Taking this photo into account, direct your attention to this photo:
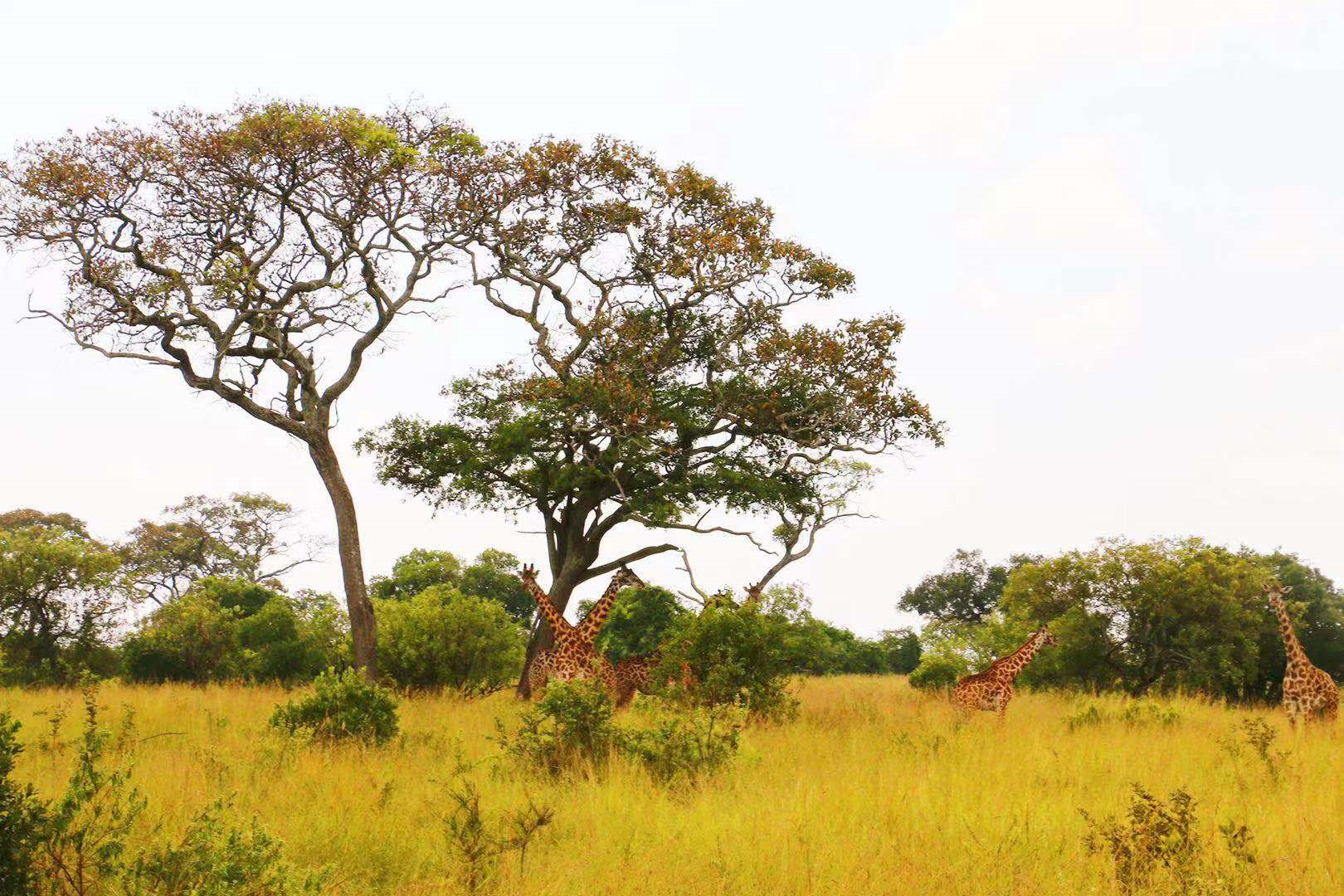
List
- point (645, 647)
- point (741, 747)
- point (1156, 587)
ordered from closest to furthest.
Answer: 1. point (741, 747)
2. point (1156, 587)
3. point (645, 647)

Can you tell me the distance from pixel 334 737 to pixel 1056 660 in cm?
1998

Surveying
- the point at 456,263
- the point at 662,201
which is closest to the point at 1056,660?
the point at 662,201

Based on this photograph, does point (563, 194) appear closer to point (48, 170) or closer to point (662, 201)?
point (662, 201)

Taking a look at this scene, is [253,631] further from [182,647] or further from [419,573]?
[419,573]

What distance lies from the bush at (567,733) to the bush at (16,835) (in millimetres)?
4909

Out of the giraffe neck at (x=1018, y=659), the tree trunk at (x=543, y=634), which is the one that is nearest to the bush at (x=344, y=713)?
the tree trunk at (x=543, y=634)

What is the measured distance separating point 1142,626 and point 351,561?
61.2 feet

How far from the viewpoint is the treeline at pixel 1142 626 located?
25.6m

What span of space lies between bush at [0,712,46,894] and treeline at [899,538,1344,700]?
2244 cm

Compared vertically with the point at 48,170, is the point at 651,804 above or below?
below

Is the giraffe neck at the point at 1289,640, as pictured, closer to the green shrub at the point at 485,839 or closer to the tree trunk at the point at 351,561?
the green shrub at the point at 485,839

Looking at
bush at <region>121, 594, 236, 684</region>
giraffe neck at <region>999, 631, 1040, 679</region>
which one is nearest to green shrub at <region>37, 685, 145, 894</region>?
giraffe neck at <region>999, 631, 1040, 679</region>

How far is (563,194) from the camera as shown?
22000 mm

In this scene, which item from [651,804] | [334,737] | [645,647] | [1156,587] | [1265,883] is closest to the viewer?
[1265,883]
